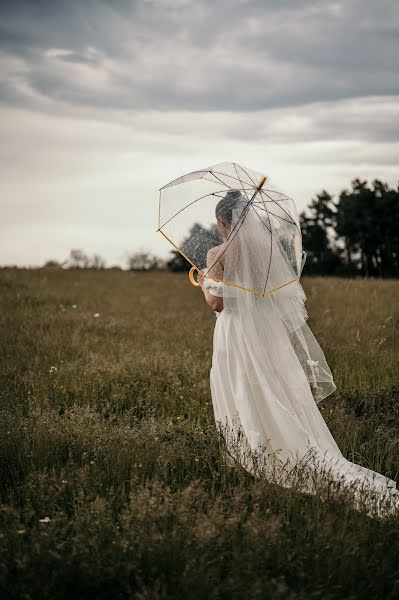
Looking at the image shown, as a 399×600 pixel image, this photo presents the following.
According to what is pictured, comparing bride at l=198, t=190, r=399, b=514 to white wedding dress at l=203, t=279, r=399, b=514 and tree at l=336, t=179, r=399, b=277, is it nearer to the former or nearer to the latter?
white wedding dress at l=203, t=279, r=399, b=514

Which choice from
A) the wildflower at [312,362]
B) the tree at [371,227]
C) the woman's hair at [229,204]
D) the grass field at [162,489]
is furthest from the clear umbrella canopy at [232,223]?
the tree at [371,227]

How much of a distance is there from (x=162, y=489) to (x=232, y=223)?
208 cm

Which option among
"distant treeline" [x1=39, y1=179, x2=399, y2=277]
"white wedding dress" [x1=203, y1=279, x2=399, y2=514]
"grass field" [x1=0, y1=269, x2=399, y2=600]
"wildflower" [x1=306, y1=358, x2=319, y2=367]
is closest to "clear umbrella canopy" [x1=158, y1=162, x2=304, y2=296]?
"white wedding dress" [x1=203, y1=279, x2=399, y2=514]

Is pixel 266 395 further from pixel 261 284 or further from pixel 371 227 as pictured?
pixel 371 227

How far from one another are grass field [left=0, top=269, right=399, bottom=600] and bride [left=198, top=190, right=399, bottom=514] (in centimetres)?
29

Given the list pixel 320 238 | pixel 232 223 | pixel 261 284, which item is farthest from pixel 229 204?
pixel 320 238

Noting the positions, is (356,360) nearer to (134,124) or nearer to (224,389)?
(224,389)

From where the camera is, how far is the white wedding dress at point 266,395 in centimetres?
449

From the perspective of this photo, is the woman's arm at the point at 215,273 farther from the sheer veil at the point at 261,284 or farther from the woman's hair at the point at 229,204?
the woman's hair at the point at 229,204

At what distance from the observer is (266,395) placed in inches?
180

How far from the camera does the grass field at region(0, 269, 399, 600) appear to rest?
9.53 feet

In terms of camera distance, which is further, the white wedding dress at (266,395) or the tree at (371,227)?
the tree at (371,227)

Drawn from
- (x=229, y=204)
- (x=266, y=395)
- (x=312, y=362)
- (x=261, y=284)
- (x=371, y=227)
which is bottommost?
(x=266, y=395)

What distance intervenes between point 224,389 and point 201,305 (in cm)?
923
